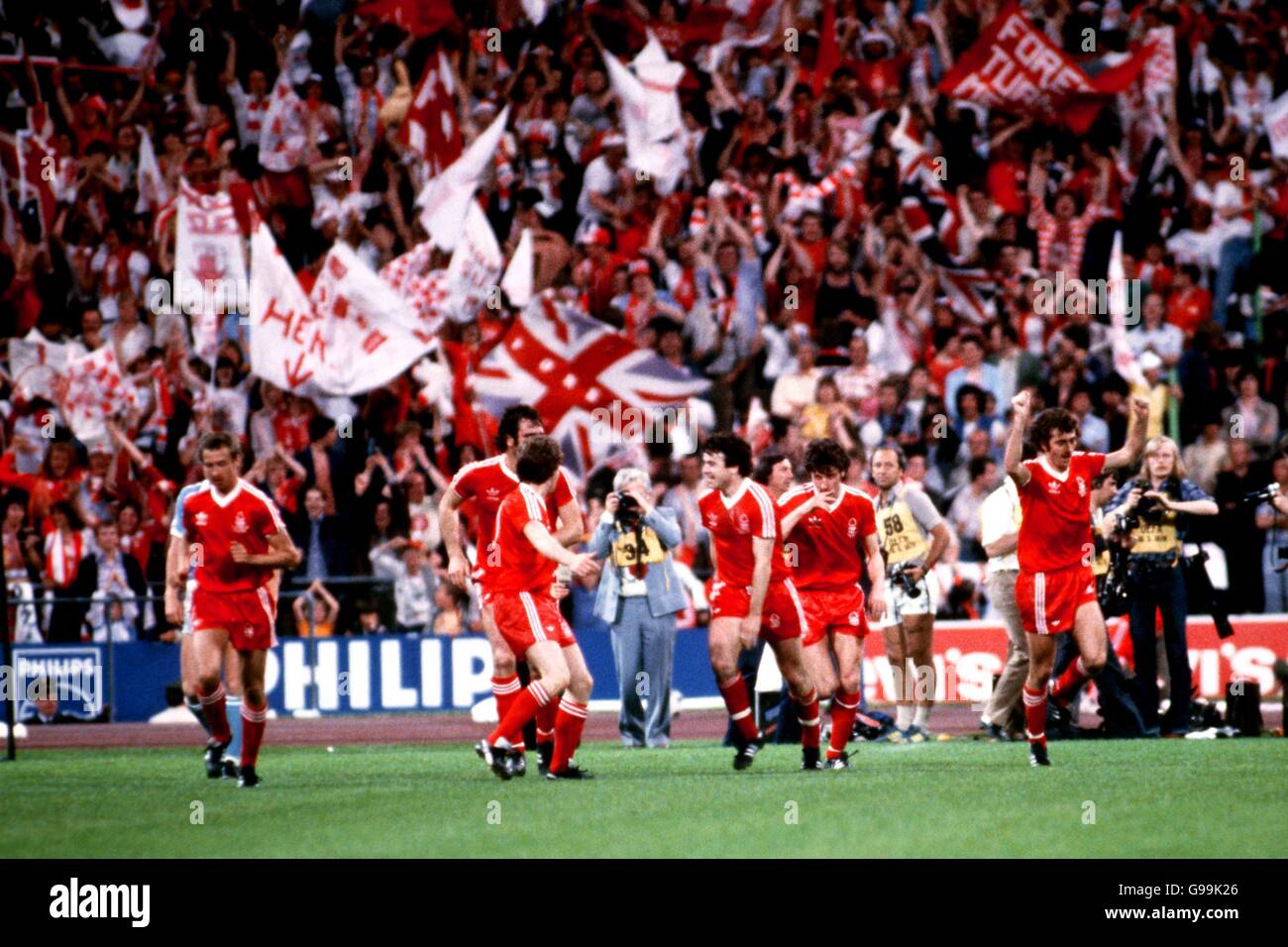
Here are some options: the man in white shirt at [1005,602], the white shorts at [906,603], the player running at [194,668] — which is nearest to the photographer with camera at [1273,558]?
the man in white shirt at [1005,602]

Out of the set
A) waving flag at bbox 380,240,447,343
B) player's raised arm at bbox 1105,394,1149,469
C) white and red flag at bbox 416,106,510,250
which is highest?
white and red flag at bbox 416,106,510,250

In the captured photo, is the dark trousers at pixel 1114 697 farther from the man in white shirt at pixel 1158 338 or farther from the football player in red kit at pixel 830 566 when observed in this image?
the man in white shirt at pixel 1158 338

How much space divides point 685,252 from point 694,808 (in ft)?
43.3

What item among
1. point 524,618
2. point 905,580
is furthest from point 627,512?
point 524,618

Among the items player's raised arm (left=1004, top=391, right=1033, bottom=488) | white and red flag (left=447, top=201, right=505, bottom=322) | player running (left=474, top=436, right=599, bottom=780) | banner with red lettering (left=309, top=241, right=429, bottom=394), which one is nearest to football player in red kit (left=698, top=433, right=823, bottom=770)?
player running (left=474, top=436, right=599, bottom=780)

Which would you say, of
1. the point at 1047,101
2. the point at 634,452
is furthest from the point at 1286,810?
the point at 1047,101

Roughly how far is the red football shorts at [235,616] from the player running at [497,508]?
5.11 ft

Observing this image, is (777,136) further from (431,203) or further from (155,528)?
(155,528)

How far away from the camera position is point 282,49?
2684 centimetres

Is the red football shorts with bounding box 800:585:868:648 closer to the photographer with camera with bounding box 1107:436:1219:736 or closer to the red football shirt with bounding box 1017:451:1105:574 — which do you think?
the red football shirt with bounding box 1017:451:1105:574

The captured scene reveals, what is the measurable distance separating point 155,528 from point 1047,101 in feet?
39.5

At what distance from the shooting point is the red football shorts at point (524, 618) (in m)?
12.7

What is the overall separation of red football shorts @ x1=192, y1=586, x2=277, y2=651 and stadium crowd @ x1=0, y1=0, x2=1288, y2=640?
7.96m

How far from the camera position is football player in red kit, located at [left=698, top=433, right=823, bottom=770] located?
13.6 m
